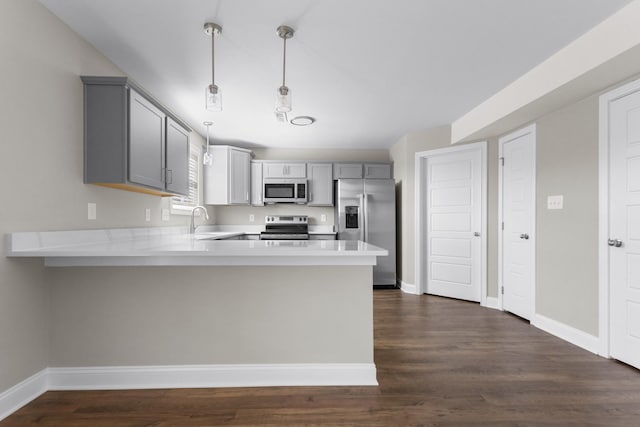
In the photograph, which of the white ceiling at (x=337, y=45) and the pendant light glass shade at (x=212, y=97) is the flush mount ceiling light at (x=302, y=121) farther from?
the pendant light glass shade at (x=212, y=97)

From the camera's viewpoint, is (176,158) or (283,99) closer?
(283,99)

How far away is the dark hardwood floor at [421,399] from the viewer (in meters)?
1.69

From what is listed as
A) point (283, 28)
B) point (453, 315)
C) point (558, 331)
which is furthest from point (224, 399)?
point (558, 331)

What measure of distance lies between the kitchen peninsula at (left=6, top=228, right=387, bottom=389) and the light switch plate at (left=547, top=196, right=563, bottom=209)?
7.21 ft

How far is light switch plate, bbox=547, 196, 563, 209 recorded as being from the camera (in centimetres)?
291

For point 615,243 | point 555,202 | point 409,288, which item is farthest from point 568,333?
point 409,288

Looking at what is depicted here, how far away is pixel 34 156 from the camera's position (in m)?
1.82

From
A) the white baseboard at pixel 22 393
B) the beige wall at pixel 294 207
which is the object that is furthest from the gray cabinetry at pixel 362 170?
the white baseboard at pixel 22 393

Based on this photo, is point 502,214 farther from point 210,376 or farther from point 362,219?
point 210,376

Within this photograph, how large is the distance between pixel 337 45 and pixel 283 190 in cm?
316

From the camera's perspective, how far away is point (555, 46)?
233 cm

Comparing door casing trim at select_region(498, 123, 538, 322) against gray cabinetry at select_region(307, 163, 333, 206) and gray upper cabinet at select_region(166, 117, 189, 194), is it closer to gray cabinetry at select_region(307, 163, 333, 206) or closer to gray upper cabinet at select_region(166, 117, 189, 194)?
gray cabinetry at select_region(307, 163, 333, 206)

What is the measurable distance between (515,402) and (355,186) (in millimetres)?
3596

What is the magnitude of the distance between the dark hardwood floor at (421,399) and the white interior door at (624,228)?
22 centimetres
